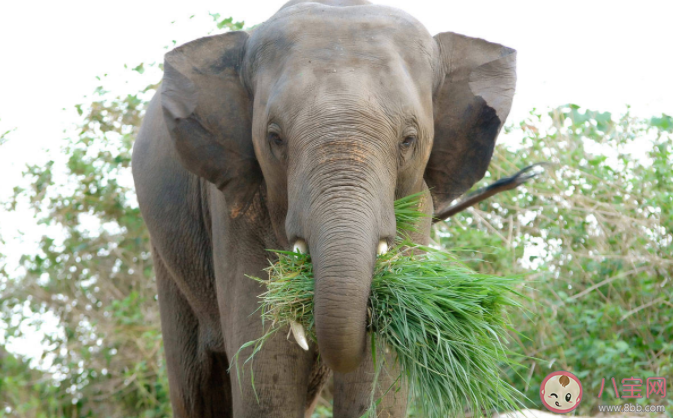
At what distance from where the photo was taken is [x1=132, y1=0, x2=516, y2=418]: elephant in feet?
9.23

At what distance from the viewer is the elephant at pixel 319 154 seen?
9.23ft

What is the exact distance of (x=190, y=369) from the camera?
4.69 m

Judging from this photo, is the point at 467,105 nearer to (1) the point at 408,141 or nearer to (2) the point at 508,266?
(1) the point at 408,141

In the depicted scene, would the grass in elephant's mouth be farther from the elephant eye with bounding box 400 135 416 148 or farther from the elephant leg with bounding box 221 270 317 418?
the elephant leg with bounding box 221 270 317 418

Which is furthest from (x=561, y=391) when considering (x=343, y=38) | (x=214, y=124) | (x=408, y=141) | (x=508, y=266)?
(x=343, y=38)

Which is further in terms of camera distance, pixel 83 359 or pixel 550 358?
pixel 83 359

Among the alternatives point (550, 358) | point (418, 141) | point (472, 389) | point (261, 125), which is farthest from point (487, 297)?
point (550, 358)

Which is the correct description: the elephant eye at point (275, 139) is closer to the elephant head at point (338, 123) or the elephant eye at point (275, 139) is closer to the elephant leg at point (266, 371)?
the elephant head at point (338, 123)

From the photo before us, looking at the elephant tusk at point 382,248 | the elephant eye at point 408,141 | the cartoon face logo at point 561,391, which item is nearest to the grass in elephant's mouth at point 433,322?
the elephant tusk at point 382,248

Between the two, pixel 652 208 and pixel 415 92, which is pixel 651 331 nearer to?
pixel 652 208

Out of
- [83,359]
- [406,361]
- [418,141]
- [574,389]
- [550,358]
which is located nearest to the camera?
[406,361]

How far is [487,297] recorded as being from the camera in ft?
9.52

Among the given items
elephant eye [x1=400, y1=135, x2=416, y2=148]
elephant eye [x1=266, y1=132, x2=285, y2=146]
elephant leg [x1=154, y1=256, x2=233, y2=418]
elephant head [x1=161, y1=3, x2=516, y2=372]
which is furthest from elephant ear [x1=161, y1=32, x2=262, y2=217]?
elephant leg [x1=154, y1=256, x2=233, y2=418]

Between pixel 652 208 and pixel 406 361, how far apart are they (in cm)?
414
